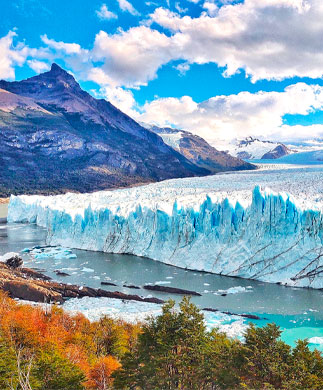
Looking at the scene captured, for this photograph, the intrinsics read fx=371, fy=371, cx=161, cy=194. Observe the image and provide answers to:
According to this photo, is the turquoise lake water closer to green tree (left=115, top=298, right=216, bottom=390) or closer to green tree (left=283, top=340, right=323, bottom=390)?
green tree (left=283, top=340, right=323, bottom=390)

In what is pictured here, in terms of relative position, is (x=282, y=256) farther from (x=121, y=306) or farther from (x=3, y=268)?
(x=3, y=268)

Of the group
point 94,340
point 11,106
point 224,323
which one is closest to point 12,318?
point 94,340

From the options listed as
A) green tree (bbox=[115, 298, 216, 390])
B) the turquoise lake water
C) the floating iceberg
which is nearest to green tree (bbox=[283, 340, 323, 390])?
green tree (bbox=[115, 298, 216, 390])

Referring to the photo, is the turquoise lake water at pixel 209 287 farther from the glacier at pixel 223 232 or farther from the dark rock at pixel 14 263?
the dark rock at pixel 14 263

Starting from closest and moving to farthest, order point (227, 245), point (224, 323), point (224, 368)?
point (224, 368)
point (224, 323)
point (227, 245)

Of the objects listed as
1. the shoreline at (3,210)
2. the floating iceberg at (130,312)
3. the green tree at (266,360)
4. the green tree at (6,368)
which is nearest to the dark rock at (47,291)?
the floating iceberg at (130,312)

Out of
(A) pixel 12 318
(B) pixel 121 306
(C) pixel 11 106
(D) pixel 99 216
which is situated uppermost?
(C) pixel 11 106

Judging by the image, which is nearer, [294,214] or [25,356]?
[25,356]
